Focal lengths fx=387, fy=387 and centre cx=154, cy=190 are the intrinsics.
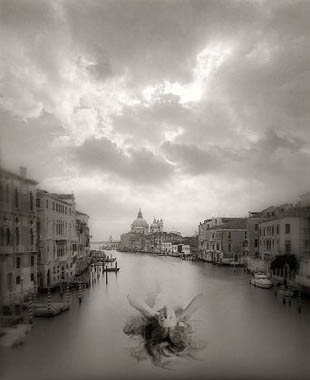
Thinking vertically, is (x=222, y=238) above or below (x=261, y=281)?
above

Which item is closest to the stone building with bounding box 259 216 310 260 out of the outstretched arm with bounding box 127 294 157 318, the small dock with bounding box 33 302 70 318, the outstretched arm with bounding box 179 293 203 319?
the outstretched arm with bounding box 179 293 203 319

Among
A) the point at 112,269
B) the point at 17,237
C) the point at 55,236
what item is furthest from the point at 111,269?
the point at 17,237

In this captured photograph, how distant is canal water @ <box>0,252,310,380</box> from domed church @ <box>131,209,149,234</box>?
0.60 metres

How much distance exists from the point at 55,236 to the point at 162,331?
1.52m

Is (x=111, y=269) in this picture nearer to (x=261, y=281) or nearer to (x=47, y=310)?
(x=47, y=310)

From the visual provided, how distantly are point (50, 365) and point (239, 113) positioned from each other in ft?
10.7

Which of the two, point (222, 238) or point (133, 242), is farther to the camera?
point (133, 242)

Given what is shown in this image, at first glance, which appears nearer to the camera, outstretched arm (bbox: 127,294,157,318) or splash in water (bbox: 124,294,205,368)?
splash in water (bbox: 124,294,205,368)

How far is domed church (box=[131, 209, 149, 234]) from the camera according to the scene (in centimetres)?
461

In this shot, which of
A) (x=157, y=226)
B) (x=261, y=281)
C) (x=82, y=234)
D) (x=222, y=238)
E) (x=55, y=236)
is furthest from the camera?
(x=157, y=226)

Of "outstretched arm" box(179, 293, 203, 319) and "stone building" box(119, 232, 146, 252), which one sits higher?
"stone building" box(119, 232, 146, 252)

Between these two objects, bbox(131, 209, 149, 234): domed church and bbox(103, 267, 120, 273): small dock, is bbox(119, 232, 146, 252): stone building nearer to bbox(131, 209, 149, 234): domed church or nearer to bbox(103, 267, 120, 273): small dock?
bbox(131, 209, 149, 234): domed church

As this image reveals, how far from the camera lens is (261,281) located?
4.55m

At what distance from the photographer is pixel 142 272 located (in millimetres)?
4656
